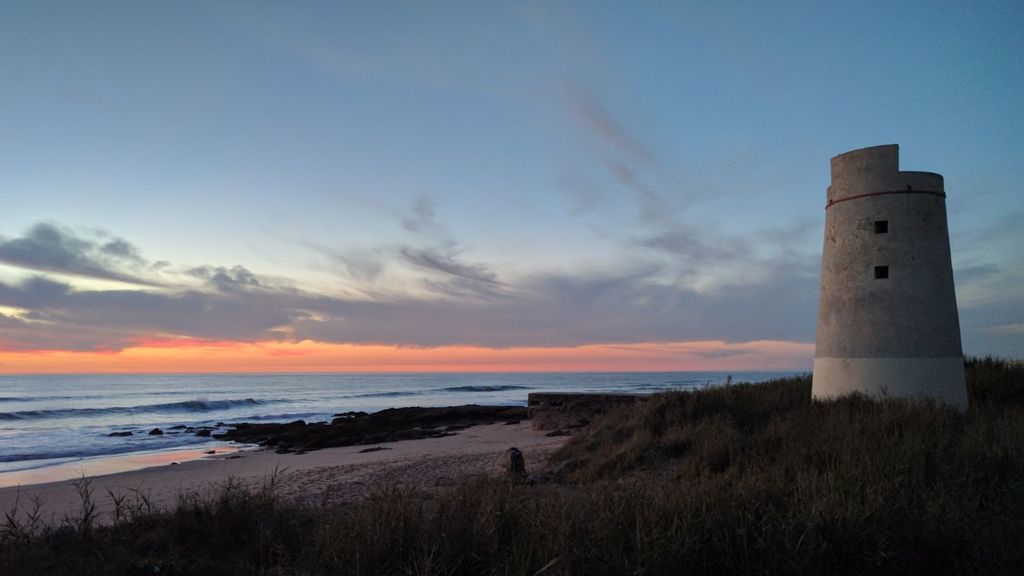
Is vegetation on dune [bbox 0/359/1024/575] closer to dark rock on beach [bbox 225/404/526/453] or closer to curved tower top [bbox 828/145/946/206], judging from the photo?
curved tower top [bbox 828/145/946/206]

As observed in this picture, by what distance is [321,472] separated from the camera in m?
14.1

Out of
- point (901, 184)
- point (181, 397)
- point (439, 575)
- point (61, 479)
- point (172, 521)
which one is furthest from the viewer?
point (181, 397)

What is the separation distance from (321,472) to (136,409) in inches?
1216

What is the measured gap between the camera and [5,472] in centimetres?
1697

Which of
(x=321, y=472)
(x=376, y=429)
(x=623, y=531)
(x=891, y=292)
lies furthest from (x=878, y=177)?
(x=376, y=429)

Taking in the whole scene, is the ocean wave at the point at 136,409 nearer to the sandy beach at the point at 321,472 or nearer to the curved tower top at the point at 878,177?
the sandy beach at the point at 321,472

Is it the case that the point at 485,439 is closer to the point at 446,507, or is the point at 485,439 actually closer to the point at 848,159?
the point at 848,159

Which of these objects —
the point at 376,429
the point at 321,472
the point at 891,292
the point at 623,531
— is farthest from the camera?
the point at 376,429

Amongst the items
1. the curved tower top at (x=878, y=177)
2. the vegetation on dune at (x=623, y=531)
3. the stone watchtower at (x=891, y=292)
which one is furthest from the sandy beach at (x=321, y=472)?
the curved tower top at (x=878, y=177)

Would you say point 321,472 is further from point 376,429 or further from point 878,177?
point 878,177

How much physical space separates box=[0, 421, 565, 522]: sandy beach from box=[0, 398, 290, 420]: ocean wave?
21.7 m

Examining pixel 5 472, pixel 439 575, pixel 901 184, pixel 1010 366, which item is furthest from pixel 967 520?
pixel 5 472

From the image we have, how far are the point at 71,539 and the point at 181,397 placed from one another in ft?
166

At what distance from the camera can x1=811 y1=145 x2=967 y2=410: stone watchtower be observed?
10.5m
